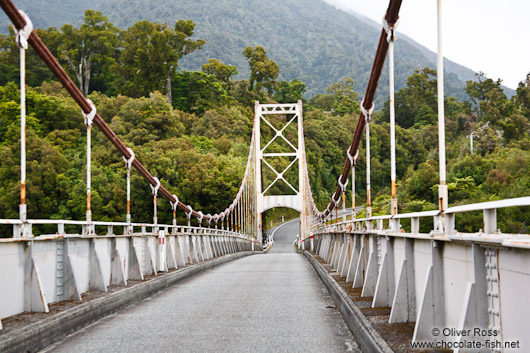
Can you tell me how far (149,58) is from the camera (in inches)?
3794

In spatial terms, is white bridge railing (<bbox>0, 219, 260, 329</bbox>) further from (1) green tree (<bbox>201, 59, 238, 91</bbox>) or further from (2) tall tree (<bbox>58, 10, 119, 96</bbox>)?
(1) green tree (<bbox>201, 59, 238, 91</bbox>)

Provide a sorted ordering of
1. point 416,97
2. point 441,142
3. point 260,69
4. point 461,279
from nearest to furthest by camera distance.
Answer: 1. point 461,279
2. point 441,142
3. point 416,97
4. point 260,69

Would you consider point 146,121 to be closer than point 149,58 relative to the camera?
Yes

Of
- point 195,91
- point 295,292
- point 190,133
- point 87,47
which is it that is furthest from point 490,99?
point 295,292

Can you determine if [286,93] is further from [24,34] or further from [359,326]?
[359,326]

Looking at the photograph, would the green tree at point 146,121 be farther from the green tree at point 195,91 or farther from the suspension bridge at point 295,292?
the suspension bridge at point 295,292

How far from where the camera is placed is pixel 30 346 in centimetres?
795

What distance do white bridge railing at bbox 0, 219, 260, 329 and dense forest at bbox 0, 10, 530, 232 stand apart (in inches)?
1014

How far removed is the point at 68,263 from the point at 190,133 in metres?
73.8

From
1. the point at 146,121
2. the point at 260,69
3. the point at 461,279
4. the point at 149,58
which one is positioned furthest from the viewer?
the point at 260,69

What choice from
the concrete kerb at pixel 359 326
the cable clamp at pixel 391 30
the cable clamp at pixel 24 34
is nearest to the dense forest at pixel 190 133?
the concrete kerb at pixel 359 326

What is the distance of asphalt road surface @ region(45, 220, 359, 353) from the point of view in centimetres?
852

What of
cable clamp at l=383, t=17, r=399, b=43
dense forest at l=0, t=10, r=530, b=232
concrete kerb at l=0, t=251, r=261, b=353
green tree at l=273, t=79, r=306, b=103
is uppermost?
green tree at l=273, t=79, r=306, b=103

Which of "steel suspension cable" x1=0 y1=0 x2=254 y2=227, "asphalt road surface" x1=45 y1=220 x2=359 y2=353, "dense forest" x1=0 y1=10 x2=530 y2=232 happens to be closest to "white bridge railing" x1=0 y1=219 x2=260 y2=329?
"asphalt road surface" x1=45 y1=220 x2=359 y2=353
